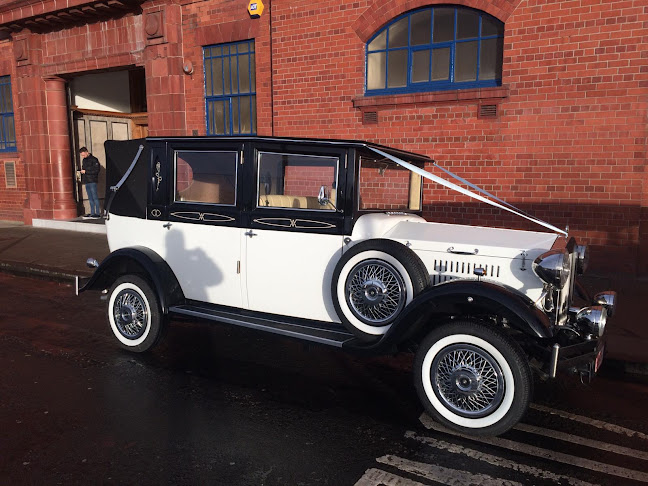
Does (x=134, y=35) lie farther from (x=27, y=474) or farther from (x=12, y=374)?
(x=27, y=474)

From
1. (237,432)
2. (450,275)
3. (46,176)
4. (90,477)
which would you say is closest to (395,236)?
(450,275)

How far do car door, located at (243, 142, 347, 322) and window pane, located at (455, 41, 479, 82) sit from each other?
4967mm

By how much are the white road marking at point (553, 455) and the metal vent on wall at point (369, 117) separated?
6.28 m

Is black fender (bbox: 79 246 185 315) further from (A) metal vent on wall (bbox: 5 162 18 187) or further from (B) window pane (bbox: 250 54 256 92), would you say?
(A) metal vent on wall (bbox: 5 162 18 187)

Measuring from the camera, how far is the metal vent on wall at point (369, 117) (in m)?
8.71

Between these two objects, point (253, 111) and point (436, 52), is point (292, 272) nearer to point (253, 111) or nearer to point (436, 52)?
point (436, 52)

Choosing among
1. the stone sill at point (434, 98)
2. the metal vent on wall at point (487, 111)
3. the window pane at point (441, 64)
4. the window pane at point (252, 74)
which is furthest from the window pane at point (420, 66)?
the window pane at point (252, 74)

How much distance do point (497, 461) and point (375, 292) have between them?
52.2 inches

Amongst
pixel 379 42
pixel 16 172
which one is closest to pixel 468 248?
pixel 379 42

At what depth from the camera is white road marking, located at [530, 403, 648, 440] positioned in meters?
3.32

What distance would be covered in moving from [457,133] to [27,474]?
281 inches

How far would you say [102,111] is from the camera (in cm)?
1412

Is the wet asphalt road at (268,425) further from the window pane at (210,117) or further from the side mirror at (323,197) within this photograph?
the window pane at (210,117)

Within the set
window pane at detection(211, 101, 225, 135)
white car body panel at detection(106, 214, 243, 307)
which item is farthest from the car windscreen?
window pane at detection(211, 101, 225, 135)
